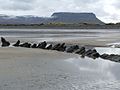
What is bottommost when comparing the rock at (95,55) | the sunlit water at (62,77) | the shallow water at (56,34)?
the sunlit water at (62,77)

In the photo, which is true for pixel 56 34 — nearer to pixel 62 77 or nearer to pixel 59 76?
pixel 59 76

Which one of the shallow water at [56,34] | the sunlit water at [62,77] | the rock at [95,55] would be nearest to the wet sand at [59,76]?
the sunlit water at [62,77]

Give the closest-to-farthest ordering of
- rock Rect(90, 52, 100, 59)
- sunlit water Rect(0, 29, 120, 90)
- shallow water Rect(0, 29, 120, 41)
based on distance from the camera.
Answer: sunlit water Rect(0, 29, 120, 90) → rock Rect(90, 52, 100, 59) → shallow water Rect(0, 29, 120, 41)

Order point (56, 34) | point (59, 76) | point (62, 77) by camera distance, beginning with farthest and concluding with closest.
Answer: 1. point (56, 34)
2. point (59, 76)
3. point (62, 77)

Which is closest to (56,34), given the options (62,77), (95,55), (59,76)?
(95,55)

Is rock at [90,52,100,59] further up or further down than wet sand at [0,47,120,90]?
further up

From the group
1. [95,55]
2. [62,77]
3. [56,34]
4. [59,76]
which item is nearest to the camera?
[62,77]

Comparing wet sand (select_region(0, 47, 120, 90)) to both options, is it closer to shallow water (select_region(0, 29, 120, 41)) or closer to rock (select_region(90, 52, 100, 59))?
rock (select_region(90, 52, 100, 59))

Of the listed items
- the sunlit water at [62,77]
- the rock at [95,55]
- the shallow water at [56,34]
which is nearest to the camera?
the sunlit water at [62,77]

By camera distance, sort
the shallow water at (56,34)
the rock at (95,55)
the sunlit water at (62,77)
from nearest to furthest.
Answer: the sunlit water at (62,77) → the rock at (95,55) → the shallow water at (56,34)

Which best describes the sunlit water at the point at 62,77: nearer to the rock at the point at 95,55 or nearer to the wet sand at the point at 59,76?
the wet sand at the point at 59,76

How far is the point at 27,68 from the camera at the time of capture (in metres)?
19.6

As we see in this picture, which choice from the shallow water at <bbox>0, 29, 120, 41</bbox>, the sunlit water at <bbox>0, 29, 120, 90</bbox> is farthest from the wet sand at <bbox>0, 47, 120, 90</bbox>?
the shallow water at <bbox>0, 29, 120, 41</bbox>

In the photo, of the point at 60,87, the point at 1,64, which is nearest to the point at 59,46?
the point at 1,64
